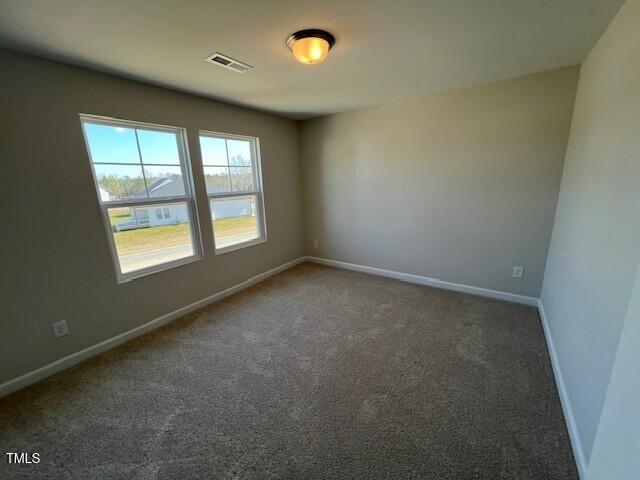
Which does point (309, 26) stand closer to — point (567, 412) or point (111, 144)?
point (111, 144)

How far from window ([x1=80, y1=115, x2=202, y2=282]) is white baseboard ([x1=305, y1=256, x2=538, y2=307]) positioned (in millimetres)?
2216

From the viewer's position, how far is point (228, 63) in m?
2.01

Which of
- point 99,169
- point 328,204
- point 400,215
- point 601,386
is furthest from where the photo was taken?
point 328,204

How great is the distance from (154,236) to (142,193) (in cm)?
43

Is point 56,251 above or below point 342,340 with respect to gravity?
above

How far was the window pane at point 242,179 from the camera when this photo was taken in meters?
3.35

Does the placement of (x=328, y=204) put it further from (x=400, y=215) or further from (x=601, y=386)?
(x=601, y=386)

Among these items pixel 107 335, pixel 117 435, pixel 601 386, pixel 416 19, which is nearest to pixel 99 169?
pixel 107 335

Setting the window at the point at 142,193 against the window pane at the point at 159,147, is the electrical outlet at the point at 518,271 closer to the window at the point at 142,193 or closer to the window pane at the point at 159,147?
the window at the point at 142,193

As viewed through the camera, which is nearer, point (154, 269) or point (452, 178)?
point (154, 269)

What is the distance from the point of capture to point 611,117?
1462 mm

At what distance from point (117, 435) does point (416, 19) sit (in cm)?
302

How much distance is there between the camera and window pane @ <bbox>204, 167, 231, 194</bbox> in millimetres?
3015

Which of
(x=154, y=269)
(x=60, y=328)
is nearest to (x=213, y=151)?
(x=154, y=269)
